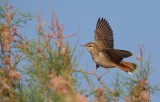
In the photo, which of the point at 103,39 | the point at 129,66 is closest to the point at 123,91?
the point at 129,66

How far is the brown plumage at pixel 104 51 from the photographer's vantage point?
23.0 ft

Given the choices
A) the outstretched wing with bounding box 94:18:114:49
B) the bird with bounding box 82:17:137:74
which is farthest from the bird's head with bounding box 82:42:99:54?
the outstretched wing with bounding box 94:18:114:49

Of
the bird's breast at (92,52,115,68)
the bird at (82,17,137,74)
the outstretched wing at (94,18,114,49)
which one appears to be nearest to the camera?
the bird at (82,17,137,74)

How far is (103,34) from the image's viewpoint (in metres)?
8.03

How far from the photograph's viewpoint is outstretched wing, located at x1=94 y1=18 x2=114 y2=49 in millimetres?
7785

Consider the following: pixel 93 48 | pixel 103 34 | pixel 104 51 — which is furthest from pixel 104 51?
pixel 103 34

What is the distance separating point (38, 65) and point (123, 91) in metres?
0.93

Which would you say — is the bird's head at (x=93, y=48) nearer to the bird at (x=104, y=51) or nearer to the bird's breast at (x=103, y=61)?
the bird at (x=104, y=51)

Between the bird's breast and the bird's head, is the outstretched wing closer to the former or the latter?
the bird's head

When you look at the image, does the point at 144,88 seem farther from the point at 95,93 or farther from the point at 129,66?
the point at 129,66

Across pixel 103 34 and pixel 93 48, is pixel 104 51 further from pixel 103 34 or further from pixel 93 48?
pixel 103 34

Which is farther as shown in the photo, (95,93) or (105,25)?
(105,25)

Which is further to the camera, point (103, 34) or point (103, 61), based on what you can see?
point (103, 34)

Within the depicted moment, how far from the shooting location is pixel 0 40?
10.9ft
